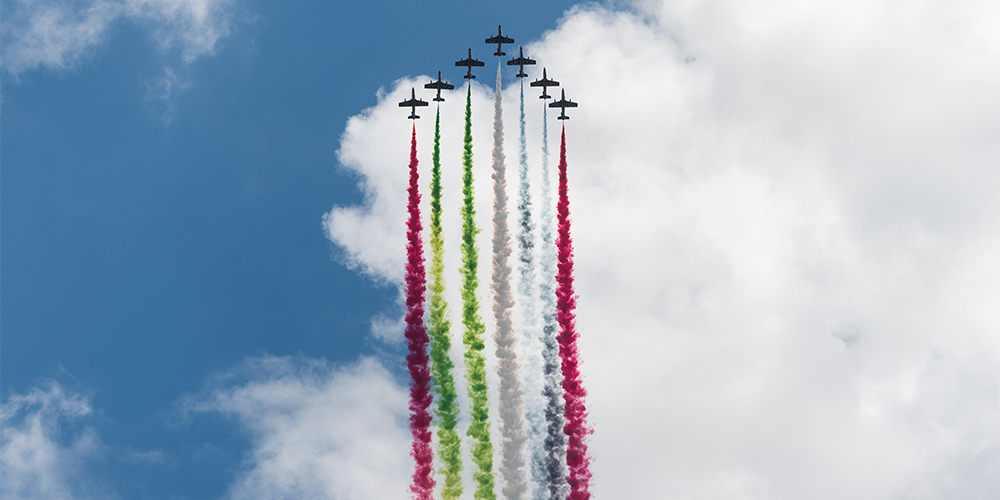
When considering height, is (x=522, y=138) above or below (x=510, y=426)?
above

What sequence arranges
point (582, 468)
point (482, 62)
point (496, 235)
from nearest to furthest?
point (582, 468) < point (496, 235) < point (482, 62)

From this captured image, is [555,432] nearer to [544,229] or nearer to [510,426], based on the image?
[510,426]

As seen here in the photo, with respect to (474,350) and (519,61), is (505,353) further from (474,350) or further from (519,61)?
(519,61)

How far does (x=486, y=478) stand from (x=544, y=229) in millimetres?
22692

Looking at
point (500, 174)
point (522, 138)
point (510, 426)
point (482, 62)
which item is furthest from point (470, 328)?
point (482, 62)

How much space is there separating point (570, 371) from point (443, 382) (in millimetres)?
11117

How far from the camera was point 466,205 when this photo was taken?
71.8 meters

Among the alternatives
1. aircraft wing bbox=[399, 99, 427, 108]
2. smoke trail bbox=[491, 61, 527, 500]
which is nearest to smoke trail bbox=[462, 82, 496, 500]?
smoke trail bbox=[491, 61, 527, 500]

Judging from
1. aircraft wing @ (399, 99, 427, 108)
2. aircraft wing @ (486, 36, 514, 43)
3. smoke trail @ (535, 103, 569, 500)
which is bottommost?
smoke trail @ (535, 103, 569, 500)

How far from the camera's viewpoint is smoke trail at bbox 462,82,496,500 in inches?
2628

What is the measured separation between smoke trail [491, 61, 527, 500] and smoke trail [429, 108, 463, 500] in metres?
4.11

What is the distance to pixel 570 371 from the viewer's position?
6775 cm

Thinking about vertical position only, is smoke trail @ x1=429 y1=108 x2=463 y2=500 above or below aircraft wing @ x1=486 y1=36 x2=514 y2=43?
below

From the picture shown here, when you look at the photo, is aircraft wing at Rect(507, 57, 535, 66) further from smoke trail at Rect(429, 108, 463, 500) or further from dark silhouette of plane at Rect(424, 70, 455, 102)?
smoke trail at Rect(429, 108, 463, 500)
